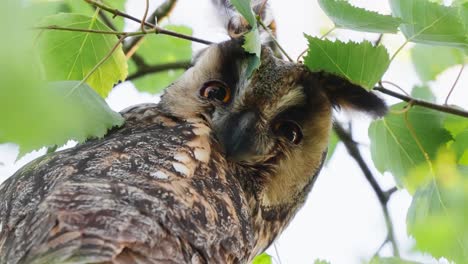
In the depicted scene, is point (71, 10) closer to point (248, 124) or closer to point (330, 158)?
point (248, 124)

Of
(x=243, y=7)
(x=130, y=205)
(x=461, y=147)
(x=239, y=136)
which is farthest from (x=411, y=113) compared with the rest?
(x=130, y=205)

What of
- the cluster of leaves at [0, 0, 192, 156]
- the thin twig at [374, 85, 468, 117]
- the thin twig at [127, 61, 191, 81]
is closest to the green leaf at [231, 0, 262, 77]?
the cluster of leaves at [0, 0, 192, 156]

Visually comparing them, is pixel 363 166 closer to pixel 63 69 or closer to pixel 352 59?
pixel 352 59

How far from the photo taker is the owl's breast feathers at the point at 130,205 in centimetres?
119

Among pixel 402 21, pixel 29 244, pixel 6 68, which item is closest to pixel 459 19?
pixel 402 21

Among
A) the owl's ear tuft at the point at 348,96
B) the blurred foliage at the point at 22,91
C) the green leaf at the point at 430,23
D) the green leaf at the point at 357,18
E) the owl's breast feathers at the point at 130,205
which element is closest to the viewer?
the blurred foliage at the point at 22,91

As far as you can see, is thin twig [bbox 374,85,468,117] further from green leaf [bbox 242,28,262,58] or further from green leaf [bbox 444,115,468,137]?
green leaf [bbox 242,28,262,58]

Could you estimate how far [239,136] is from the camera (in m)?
2.14

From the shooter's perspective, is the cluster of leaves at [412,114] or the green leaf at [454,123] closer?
the cluster of leaves at [412,114]

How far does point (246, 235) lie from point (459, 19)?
970mm

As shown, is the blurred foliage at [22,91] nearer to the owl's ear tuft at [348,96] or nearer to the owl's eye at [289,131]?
the owl's eye at [289,131]

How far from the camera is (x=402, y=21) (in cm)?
180

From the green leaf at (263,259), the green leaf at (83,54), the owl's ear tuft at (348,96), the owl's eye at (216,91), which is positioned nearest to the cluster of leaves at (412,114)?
the owl's ear tuft at (348,96)

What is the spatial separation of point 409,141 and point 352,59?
48 centimetres
